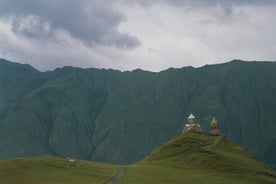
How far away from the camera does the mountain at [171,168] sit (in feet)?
295

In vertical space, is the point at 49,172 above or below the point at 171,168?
below

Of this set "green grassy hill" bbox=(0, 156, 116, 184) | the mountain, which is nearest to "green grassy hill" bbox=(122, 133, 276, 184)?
the mountain

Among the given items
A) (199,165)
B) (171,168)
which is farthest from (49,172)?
(199,165)

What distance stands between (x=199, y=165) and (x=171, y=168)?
848cm

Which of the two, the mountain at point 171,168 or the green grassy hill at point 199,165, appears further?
the green grassy hill at point 199,165

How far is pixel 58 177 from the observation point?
8862 centimetres

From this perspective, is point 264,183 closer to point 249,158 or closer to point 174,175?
point 174,175

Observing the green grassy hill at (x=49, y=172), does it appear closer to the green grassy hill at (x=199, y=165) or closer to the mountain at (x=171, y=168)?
the mountain at (x=171, y=168)

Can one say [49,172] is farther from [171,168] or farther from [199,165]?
[199,165]

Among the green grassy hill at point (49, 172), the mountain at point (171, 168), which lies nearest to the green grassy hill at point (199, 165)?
the mountain at point (171, 168)

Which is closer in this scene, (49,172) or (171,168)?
(49,172)

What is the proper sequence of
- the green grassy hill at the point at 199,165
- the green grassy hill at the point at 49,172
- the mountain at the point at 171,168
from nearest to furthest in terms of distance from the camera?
the green grassy hill at the point at 49,172 → the mountain at the point at 171,168 → the green grassy hill at the point at 199,165

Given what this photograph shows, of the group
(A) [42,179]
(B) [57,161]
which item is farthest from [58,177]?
(B) [57,161]

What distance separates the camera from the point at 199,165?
11825 cm
